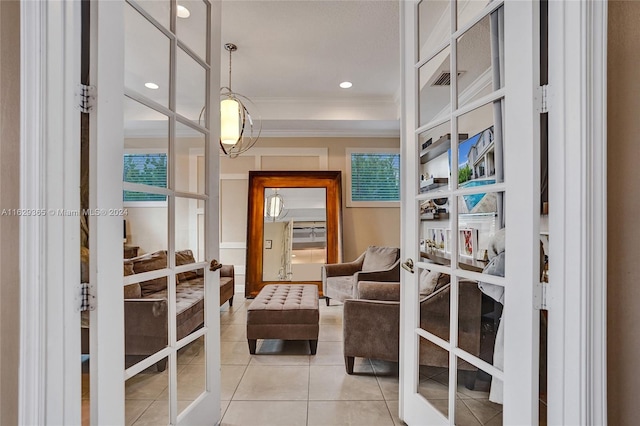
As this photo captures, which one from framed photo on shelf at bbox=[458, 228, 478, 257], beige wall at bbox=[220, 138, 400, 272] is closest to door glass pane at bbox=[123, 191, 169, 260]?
framed photo on shelf at bbox=[458, 228, 478, 257]

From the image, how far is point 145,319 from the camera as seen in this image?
130cm

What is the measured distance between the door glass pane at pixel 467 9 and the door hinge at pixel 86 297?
5.71 feet

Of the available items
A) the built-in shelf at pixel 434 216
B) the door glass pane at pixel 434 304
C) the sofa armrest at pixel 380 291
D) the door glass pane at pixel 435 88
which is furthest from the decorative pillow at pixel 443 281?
the sofa armrest at pixel 380 291

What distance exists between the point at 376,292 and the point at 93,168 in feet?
6.76

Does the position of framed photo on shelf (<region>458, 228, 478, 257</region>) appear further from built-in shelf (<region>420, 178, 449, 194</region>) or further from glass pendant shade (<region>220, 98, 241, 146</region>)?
glass pendant shade (<region>220, 98, 241, 146</region>)

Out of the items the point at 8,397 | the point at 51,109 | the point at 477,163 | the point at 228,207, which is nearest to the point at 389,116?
the point at 228,207

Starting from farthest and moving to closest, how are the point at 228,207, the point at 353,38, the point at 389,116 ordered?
the point at 228,207 → the point at 389,116 → the point at 353,38

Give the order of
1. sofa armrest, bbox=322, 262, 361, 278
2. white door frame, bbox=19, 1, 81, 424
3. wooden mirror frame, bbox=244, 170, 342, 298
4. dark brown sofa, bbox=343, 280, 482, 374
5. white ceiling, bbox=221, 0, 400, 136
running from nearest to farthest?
white door frame, bbox=19, 1, 81, 424 < dark brown sofa, bbox=343, 280, 482, 374 < white ceiling, bbox=221, 0, 400, 136 < sofa armrest, bbox=322, 262, 361, 278 < wooden mirror frame, bbox=244, 170, 342, 298

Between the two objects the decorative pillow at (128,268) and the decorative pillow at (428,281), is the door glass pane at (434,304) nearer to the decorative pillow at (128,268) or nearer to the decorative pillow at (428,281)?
the decorative pillow at (428,281)

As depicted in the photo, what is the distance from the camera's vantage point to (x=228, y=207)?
527 cm

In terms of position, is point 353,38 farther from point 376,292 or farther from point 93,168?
point 93,168

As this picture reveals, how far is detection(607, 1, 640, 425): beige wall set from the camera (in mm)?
998

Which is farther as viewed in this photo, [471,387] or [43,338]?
[471,387]

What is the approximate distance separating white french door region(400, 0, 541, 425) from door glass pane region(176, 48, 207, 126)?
1.08 metres
